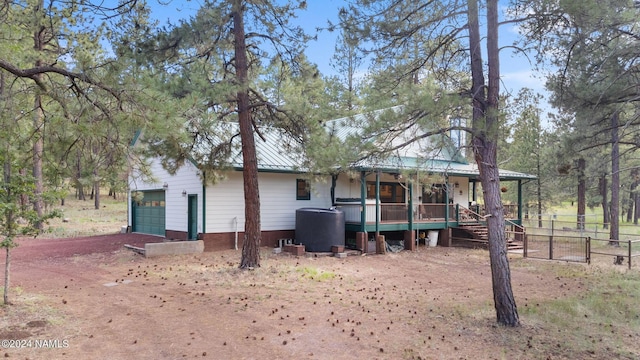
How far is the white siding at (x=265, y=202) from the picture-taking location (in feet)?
46.5

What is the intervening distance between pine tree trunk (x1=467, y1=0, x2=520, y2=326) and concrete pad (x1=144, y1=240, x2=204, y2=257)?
943cm

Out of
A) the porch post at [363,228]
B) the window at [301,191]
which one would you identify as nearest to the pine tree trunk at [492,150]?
the porch post at [363,228]

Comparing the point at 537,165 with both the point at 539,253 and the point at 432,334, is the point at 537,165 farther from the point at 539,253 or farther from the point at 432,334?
the point at 432,334

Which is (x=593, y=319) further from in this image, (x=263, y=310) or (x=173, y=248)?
(x=173, y=248)

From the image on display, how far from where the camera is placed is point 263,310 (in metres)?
7.27

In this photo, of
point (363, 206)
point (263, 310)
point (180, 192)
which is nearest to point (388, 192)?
point (363, 206)

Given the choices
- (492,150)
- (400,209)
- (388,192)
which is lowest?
(400,209)

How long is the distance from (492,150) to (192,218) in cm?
1085

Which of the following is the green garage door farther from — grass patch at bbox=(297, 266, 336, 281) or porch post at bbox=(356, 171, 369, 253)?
grass patch at bbox=(297, 266, 336, 281)

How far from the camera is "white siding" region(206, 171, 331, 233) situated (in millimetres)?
14164

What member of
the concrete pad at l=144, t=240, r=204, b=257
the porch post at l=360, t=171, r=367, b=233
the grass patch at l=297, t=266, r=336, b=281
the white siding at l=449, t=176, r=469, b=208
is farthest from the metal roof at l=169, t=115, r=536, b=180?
the concrete pad at l=144, t=240, r=204, b=257

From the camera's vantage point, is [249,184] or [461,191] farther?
[461,191]

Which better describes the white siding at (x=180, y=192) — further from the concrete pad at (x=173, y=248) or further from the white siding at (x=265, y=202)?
the concrete pad at (x=173, y=248)

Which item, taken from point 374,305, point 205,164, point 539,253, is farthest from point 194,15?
point 539,253
